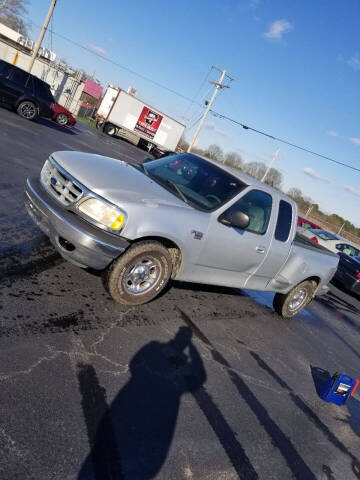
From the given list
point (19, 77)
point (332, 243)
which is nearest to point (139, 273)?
point (332, 243)

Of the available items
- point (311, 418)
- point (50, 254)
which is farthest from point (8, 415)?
point (311, 418)

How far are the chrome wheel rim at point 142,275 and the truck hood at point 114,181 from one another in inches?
28.0

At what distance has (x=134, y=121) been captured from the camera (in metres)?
31.8

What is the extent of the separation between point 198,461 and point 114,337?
57.1 inches

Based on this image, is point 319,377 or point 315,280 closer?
point 319,377

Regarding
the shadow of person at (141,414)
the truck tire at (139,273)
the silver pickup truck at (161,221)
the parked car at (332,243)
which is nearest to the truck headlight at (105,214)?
the silver pickup truck at (161,221)

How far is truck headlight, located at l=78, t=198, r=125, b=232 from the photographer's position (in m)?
3.72

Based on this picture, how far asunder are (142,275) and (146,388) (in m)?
1.43

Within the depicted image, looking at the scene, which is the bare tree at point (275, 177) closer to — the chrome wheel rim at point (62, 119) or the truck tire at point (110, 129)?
A: the truck tire at point (110, 129)

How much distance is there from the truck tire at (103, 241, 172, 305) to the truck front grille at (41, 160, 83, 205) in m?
0.85

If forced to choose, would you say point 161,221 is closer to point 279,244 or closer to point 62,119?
point 279,244

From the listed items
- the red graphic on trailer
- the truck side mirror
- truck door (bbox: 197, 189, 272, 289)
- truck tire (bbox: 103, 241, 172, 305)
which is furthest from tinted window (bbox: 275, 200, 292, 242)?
the red graphic on trailer

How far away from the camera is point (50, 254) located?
4.75m

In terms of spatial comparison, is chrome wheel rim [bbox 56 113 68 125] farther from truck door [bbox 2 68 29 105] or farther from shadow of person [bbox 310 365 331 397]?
shadow of person [bbox 310 365 331 397]
